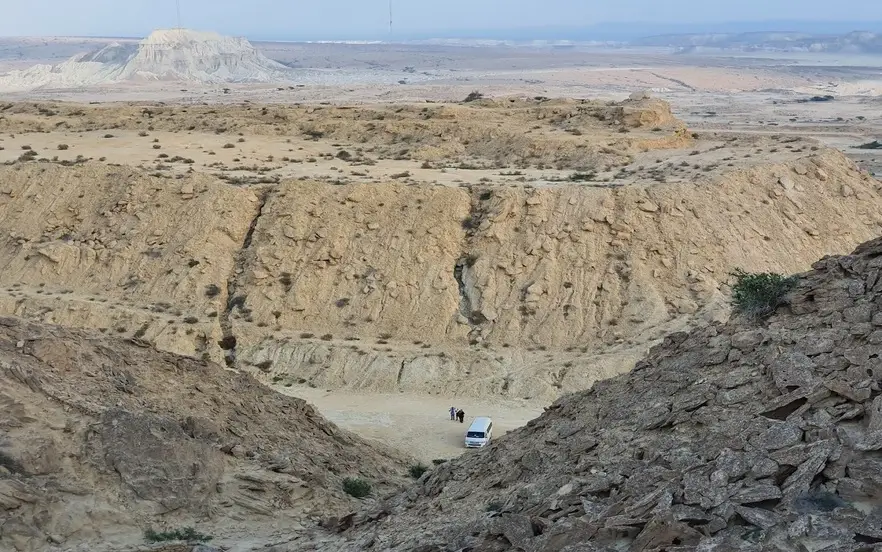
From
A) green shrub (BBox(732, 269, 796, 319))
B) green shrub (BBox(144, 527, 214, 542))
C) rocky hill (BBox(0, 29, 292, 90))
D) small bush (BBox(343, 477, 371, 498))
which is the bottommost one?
small bush (BBox(343, 477, 371, 498))

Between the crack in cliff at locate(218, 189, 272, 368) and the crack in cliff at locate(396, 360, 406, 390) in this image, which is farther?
the crack in cliff at locate(218, 189, 272, 368)

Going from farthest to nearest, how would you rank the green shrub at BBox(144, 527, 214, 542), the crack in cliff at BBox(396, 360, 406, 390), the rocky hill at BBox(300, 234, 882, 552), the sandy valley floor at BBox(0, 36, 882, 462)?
the crack in cliff at BBox(396, 360, 406, 390), the sandy valley floor at BBox(0, 36, 882, 462), the green shrub at BBox(144, 527, 214, 542), the rocky hill at BBox(300, 234, 882, 552)

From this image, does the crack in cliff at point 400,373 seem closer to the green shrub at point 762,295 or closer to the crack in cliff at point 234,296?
the crack in cliff at point 234,296

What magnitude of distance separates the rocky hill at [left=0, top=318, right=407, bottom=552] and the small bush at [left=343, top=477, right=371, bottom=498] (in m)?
0.28

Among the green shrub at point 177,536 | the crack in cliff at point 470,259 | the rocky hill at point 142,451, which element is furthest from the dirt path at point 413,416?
the green shrub at point 177,536

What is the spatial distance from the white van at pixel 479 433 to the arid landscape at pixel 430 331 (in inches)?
Result: 32.3

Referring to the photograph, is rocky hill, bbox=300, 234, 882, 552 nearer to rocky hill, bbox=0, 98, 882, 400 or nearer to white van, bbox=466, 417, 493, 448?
white van, bbox=466, 417, 493, 448

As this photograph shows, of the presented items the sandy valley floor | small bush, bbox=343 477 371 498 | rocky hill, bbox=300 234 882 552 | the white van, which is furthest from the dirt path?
rocky hill, bbox=300 234 882 552

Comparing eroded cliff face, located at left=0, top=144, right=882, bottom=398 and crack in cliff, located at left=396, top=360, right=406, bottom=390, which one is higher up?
eroded cliff face, located at left=0, top=144, right=882, bottom=398

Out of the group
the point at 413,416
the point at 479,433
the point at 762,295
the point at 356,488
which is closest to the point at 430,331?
the point at 413,416

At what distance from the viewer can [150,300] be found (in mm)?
29859

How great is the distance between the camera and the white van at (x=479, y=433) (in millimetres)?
21320

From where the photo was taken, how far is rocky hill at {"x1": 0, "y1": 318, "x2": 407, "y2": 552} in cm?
1361

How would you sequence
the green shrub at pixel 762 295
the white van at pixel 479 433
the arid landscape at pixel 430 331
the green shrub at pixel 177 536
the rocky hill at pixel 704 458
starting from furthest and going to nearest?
the white van at pixel 479 433
the green shrub at pixel 762 295
the green shrub at pixel 177 536
the arid landscape at pixel 430 331
the rocky hill at pixel 704 458
